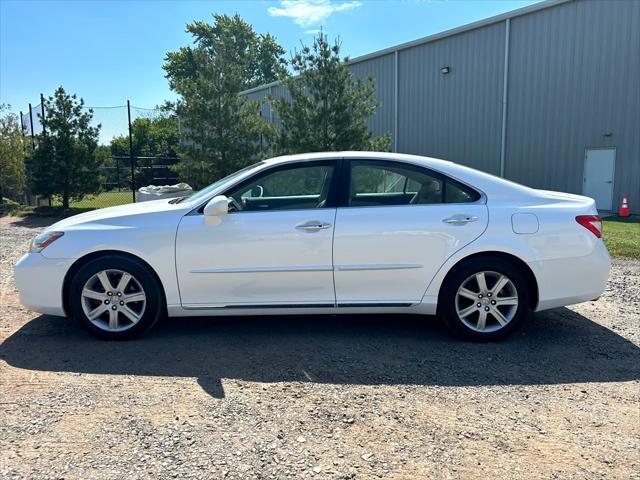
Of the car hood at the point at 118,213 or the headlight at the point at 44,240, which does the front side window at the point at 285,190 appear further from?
the headlight at the point at 44,240

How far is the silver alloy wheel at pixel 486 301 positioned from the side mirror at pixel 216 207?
2067mm

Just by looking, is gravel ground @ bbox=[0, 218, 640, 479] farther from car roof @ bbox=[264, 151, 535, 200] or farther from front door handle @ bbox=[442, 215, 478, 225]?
car roof @ bbox=[264, 151, 535, 200]

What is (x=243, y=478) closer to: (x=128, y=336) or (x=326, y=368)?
(x=326, y=368)

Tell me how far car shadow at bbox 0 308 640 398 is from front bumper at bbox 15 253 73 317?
0.33 metres

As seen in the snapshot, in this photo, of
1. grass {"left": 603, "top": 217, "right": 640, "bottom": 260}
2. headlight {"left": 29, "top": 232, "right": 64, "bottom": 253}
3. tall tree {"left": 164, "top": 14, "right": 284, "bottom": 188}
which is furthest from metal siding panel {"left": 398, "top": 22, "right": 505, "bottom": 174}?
headlight {"left": 29, "top": 232, "right": 64, "bottom": 253}

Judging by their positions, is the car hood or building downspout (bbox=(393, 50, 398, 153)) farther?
building downspout (bbox=(393, 50, 398, 153))

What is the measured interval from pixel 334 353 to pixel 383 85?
1873cm

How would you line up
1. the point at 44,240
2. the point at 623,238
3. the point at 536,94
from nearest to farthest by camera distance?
the point at 44,240 < the point at 623,238 < the point at 536,94

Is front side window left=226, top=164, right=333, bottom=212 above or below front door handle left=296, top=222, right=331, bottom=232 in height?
above

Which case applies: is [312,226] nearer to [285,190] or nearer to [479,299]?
[285,190]

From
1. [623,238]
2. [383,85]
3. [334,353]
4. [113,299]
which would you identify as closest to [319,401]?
[334,353]

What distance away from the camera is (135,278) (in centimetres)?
422

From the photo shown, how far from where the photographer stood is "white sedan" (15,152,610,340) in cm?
419

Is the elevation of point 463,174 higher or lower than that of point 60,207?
higher
